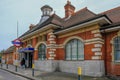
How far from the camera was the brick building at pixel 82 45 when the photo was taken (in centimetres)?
1558

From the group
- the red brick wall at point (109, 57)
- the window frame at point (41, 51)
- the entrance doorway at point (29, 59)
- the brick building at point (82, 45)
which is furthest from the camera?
the entrance doorway at point (29, 59)

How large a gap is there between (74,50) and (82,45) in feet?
4.59

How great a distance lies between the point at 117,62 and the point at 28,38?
1520 centimetres

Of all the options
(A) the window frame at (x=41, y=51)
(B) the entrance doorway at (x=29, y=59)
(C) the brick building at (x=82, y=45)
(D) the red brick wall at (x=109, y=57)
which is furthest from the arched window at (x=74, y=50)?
(B) the entrance doorway at (x=29, y=59)

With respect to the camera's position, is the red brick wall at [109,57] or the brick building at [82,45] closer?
the red brick wall at [109,57]

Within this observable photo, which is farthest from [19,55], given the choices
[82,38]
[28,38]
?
[82,38]

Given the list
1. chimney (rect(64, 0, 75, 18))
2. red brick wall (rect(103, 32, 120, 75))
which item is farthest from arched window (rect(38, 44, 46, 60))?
red brick wall (rect(103, 32, 120, 75))

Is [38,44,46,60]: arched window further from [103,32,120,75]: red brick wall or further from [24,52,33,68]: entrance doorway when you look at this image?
[103,32,120,75]: red brick wall

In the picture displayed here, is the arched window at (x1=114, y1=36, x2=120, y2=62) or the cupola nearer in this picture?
the arched window at (x1=114, y1=36, x2=120, y2=62)

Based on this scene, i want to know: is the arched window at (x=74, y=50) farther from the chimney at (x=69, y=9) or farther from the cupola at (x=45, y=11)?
the cupola at (x=45, y=11)

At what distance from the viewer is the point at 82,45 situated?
17781mm

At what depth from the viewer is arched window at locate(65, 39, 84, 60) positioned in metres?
17.9

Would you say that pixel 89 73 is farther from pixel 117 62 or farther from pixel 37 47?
pixel 37 47

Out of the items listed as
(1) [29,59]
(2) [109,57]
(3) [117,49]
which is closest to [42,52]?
(1) [29,59]
